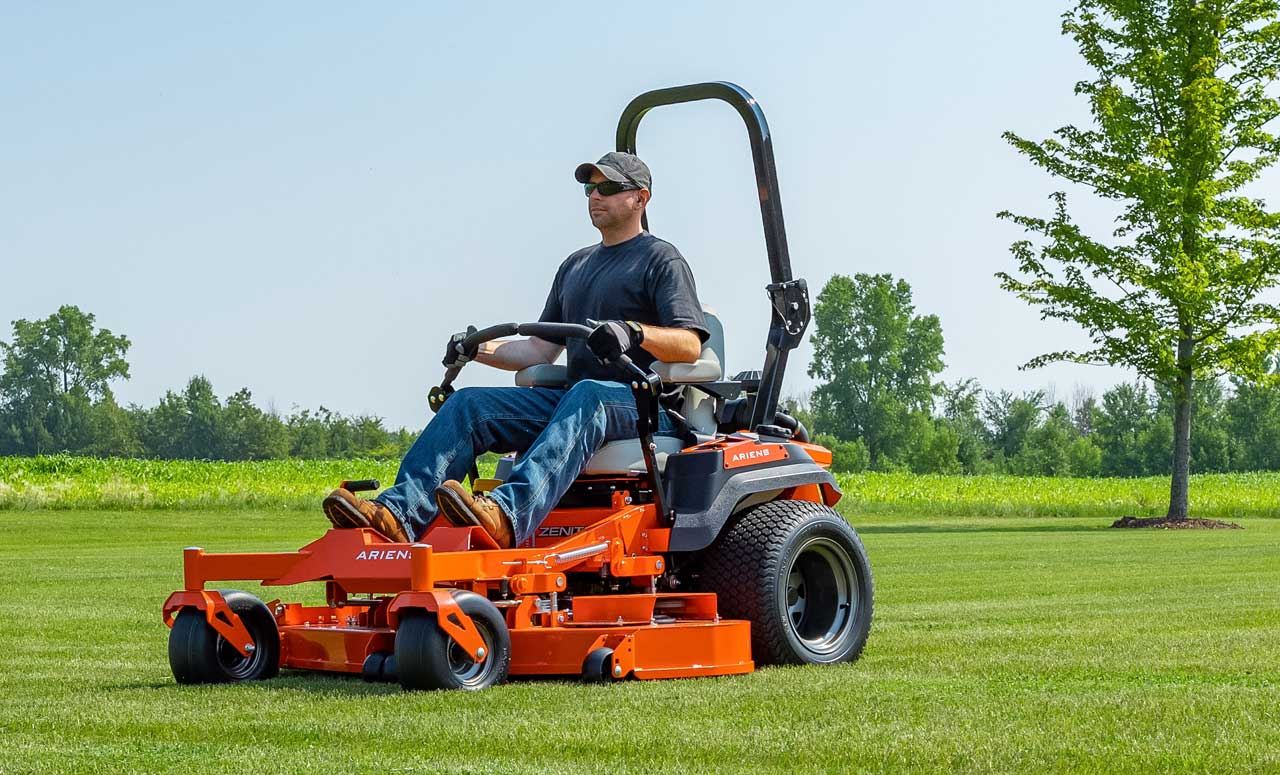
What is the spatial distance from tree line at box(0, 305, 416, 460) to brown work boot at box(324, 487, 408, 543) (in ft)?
231

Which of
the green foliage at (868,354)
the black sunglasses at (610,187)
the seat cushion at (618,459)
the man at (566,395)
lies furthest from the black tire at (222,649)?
the green foliage at (868,354)

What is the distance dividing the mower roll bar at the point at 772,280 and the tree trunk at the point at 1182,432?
79.7ft

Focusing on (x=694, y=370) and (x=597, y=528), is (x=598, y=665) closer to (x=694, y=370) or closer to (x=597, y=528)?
(x=597, y=528)

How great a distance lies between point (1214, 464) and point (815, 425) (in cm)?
2616

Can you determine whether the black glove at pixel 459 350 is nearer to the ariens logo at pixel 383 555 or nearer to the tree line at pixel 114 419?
the ariens logo at pixel 383 555

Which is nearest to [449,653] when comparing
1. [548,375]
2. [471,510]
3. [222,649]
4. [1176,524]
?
[471,510]

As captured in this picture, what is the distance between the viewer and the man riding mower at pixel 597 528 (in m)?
→ 6.30

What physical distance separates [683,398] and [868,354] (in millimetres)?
97546

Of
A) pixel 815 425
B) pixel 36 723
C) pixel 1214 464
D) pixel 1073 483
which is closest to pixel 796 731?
pixel 36 723

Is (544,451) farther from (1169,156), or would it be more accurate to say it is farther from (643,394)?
(1169,156)

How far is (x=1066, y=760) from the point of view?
14.7ft

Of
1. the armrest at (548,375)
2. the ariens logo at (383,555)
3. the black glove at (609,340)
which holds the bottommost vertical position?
the ariens logo at (383,555)

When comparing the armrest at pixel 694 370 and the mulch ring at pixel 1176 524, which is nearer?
the armrest at pixel 694 370

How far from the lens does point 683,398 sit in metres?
7.51
